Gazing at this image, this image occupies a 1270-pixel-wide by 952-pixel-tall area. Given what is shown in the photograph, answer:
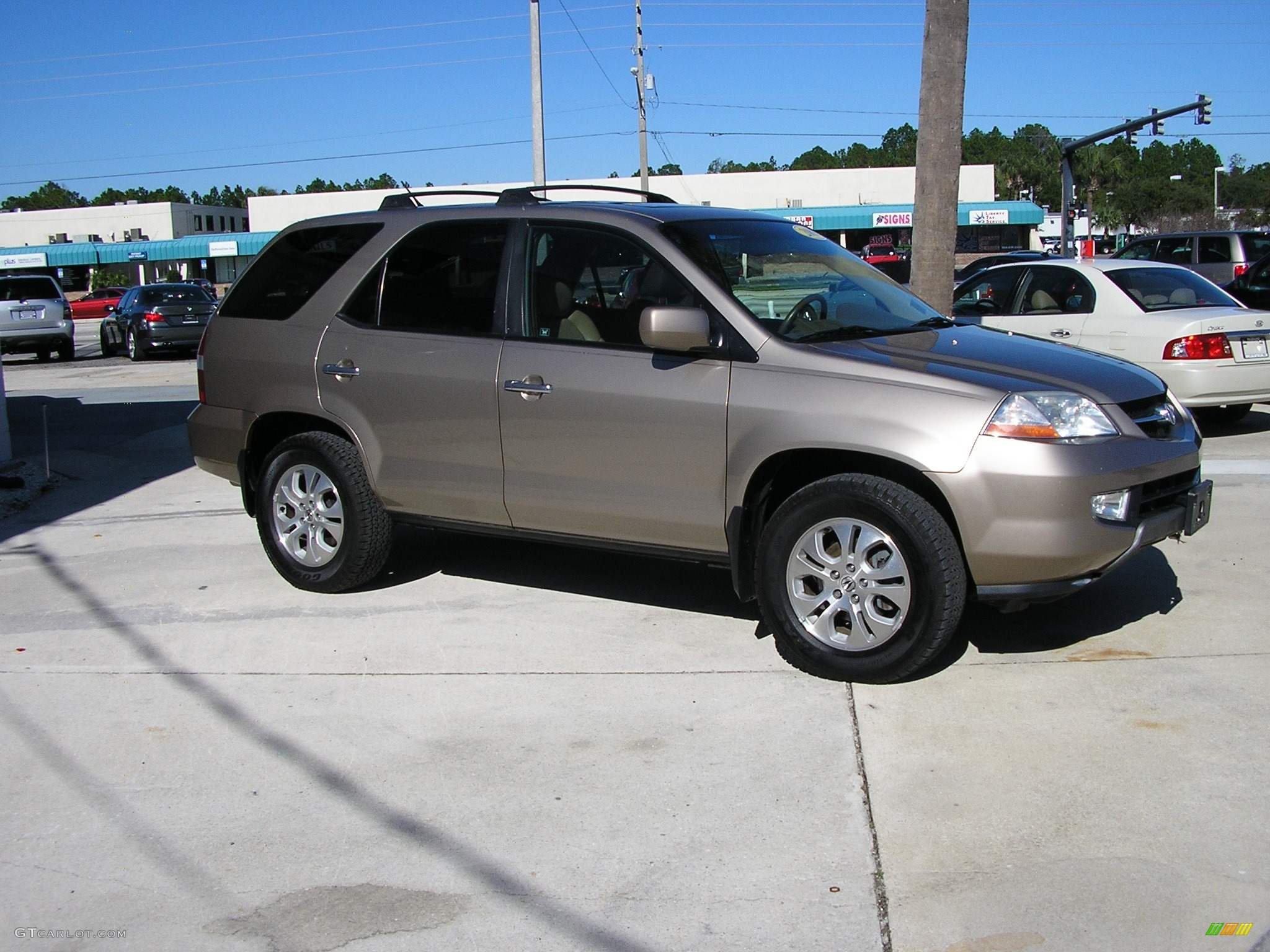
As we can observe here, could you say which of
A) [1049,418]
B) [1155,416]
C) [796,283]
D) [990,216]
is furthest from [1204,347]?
[990,216]

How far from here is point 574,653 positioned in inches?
207

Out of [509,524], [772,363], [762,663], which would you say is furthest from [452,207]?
[762,663]

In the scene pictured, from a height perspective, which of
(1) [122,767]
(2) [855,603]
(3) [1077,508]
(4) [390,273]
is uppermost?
(4) [390,273]

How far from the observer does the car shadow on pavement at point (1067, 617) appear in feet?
17.1

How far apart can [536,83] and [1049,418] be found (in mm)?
20127

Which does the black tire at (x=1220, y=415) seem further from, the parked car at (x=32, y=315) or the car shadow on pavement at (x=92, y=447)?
the parked car at (x=32, y=315)

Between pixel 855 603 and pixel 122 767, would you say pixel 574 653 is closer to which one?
pixel 855 603

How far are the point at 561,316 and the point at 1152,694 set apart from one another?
2852 mm

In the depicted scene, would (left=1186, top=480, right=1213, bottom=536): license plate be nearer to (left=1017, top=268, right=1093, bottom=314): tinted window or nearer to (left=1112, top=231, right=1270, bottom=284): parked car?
(left=1017, top=268, right=1093, bottom=314): tinted window

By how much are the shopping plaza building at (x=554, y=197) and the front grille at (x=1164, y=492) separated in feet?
157

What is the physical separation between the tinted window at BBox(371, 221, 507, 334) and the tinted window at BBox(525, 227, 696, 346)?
0.22 meters

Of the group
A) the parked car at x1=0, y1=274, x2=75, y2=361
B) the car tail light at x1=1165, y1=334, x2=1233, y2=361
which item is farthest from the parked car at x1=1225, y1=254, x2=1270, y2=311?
the parked car at x1=0, y1=274, x2=75, y2=361

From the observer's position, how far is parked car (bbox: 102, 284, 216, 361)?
23.3 meters

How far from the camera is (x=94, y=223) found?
79.9 metres
